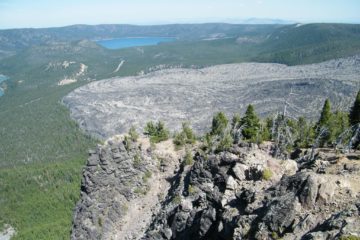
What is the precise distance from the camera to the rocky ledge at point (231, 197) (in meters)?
28.3

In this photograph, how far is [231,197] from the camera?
129 feet

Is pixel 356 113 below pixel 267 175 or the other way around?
the other way around

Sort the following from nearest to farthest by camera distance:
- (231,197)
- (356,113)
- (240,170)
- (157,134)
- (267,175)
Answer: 1. (267,175)
2. (231,197)
3. (240,170)
4. (356,113)
5. (157,134)

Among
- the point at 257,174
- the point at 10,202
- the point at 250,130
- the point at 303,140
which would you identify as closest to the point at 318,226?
the point at 257,174

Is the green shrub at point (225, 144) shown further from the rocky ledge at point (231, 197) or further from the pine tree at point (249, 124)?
the pine tree at point (249, 124)

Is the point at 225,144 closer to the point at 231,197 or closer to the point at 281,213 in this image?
the point at 231,197

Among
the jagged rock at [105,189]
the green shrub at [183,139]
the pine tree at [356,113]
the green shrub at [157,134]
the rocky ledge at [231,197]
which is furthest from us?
the green shrub at [157,134]

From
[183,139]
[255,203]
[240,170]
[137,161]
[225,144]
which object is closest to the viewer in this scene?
[255,203]

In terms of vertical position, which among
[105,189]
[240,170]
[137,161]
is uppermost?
[240,170]

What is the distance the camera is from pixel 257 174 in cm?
4038

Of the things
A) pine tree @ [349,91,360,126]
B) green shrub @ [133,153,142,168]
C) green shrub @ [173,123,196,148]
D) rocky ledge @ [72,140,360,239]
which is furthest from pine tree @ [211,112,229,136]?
pine tree @ [349,91,360,126]

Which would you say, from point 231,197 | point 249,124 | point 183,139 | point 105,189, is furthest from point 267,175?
point 105,189

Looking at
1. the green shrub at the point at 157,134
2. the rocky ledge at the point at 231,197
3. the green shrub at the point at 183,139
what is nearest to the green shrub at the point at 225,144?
the rocky ledge at the point at 231,197

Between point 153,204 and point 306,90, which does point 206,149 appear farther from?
point 306,90
